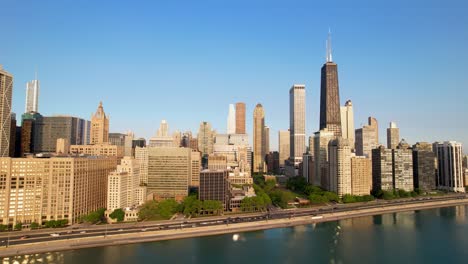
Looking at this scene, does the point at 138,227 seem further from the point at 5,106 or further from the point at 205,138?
the point at 205,138

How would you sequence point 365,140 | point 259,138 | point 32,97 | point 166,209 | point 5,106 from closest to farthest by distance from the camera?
point 166,209
point 5,106
point 32,97
point 365,140
point 259,138

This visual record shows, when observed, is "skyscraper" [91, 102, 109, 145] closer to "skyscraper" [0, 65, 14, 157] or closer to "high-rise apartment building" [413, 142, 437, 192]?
"skyscraper" [0, 65, 14, 157]

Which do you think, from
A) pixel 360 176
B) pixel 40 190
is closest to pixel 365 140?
pixel 360 176

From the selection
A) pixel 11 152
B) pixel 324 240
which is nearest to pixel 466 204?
pixel 324 240

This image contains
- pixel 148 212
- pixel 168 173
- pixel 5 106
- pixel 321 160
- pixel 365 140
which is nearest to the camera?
pixel 148 212

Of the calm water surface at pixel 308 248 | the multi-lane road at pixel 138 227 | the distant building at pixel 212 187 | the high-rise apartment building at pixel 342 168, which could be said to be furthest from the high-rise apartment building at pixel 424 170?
the distant building at pixel 212 187

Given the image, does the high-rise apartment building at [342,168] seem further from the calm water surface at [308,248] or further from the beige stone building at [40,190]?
the beige stone building at [40,190]
